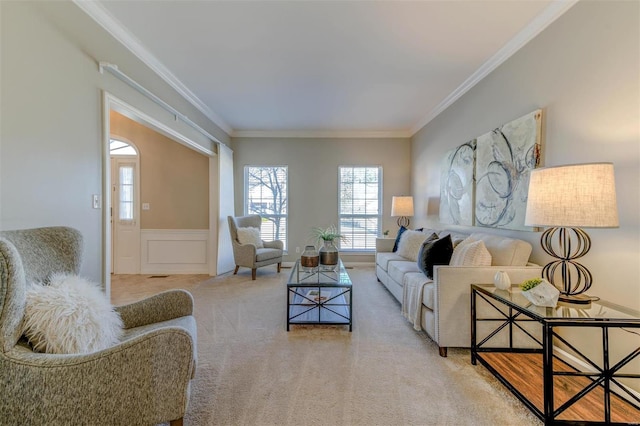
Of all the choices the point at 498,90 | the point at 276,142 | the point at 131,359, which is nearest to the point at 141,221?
the point at 276,142

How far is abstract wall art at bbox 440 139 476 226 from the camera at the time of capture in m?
3.17

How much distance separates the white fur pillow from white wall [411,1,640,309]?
281 centimetres

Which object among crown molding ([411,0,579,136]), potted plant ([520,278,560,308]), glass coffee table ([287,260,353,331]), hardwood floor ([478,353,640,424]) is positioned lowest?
hardwood floor ([478,353,640,424])

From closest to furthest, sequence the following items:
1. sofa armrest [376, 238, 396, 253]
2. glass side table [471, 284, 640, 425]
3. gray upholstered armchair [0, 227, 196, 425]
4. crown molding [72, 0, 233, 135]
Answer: gray upholstered armchair [0, 227, 196, 425], glass side table [471, 284, 640, 425], crown molding [72, 0, 233, 135], sofa armrest [376, 238, 396, 253]

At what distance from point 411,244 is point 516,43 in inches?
92.4

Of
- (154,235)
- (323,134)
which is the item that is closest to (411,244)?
(323,134)

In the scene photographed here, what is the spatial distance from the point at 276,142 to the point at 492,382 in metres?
4.72

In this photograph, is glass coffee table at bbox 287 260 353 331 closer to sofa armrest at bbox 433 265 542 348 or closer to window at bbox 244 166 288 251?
sofa armrest at bbox 433 265 542 348

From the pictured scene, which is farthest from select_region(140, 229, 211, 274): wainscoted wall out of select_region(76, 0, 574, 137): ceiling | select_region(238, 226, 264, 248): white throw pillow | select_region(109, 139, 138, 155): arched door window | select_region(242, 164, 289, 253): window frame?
select_region(76, 0, 574, 137): ceiling

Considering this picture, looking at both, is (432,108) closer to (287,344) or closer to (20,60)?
(287,344)

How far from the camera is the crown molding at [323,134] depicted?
5207mm

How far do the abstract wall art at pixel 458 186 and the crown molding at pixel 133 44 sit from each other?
3.48 metres

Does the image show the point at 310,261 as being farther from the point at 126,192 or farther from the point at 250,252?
the point at 126,192

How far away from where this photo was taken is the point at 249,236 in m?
4.55
